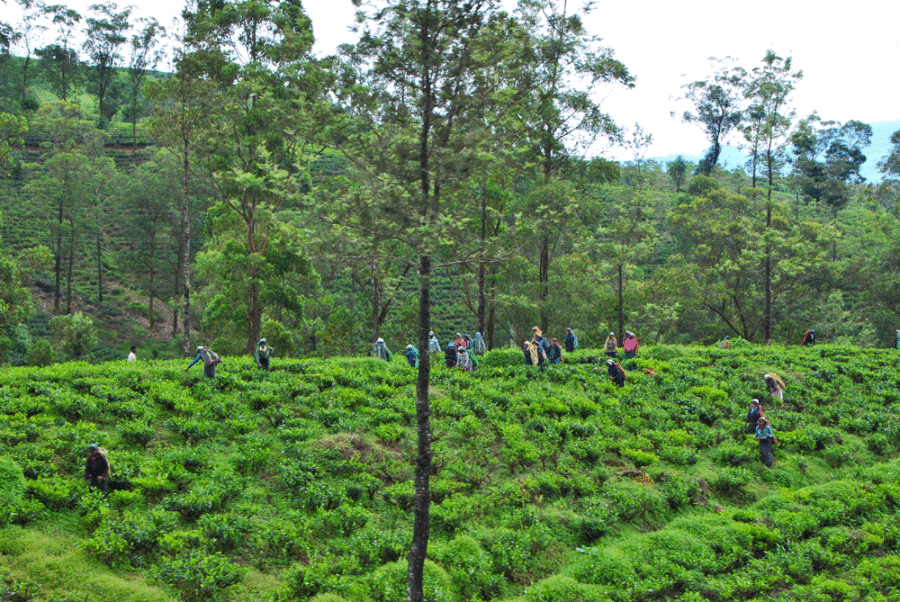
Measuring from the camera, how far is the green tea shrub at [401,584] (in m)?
10.2

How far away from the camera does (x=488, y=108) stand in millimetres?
10211

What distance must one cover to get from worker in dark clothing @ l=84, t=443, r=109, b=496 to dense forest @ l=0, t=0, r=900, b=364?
5.72 metres

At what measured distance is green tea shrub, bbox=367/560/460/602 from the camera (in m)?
10.2

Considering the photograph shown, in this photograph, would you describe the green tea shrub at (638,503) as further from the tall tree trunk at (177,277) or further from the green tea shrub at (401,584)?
the tall tree trunk at (177,277)

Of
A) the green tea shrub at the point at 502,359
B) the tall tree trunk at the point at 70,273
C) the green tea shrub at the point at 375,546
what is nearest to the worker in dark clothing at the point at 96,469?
the green tea shrub at the point at 375,546

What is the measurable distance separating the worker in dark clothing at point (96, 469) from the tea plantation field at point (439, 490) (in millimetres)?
256

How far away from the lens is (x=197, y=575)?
10.0 meters

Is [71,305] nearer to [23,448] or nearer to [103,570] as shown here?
[23,448]

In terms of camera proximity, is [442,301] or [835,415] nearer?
[835,415]

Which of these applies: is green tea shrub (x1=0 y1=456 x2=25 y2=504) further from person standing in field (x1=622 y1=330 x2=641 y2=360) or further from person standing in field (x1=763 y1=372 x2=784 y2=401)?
person standing in field (x1=763 y1=372 x2=784 y2=401)

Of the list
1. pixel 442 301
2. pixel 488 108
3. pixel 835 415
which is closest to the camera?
pixel 488 108

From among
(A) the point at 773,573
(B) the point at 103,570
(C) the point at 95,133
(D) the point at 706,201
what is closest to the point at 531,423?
(A) the point at 773,573

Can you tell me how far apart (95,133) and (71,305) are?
908 inches

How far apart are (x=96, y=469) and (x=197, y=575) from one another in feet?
11.9
